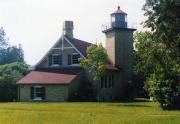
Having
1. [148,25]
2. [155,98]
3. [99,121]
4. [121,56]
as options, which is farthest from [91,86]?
[99,121]

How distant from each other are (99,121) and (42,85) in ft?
104

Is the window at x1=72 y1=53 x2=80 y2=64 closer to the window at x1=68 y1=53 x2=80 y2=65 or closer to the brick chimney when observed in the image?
the window at x1=68 y1=53 x2=80 y2=65

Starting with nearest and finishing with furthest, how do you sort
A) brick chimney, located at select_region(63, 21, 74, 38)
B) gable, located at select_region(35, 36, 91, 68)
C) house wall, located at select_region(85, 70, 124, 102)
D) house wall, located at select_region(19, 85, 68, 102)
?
1. house wall, located at select_region(19, 85, 68, 102)
2. house wall, located at select_region(85, 70, 124, 102)
3. gable, located at select_region(35, 36, 91, 68)
4. brick chimney, located at select_region(63, 21, 74, 38)

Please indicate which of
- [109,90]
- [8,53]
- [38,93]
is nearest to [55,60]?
[38,93]

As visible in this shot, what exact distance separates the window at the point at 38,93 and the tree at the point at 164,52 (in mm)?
18237

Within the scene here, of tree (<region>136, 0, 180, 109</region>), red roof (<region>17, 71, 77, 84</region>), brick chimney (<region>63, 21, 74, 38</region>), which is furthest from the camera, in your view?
brick chimney (<region>63, 21, 74, 38</region>)

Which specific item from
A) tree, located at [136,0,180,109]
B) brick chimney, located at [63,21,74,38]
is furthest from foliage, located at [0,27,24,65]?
tree, located at [136,0,180,109]

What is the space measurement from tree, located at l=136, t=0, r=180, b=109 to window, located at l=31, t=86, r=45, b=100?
59.8 ft

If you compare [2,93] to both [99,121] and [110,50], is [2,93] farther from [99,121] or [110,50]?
[99,121]

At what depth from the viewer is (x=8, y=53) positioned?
4788 inches

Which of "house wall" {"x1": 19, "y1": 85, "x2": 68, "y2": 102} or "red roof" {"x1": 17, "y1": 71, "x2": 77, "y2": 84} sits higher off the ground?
"red roof" {"x1": 17, "y1": 71, "x2": 77, "y2": 84}

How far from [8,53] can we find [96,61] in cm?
6822

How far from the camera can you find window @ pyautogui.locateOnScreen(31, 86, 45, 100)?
59.2 meters

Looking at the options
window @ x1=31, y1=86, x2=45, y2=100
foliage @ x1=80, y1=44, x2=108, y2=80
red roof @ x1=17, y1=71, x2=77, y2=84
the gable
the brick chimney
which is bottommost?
window @ x1=31, y1=86, x2=45, y2=100
